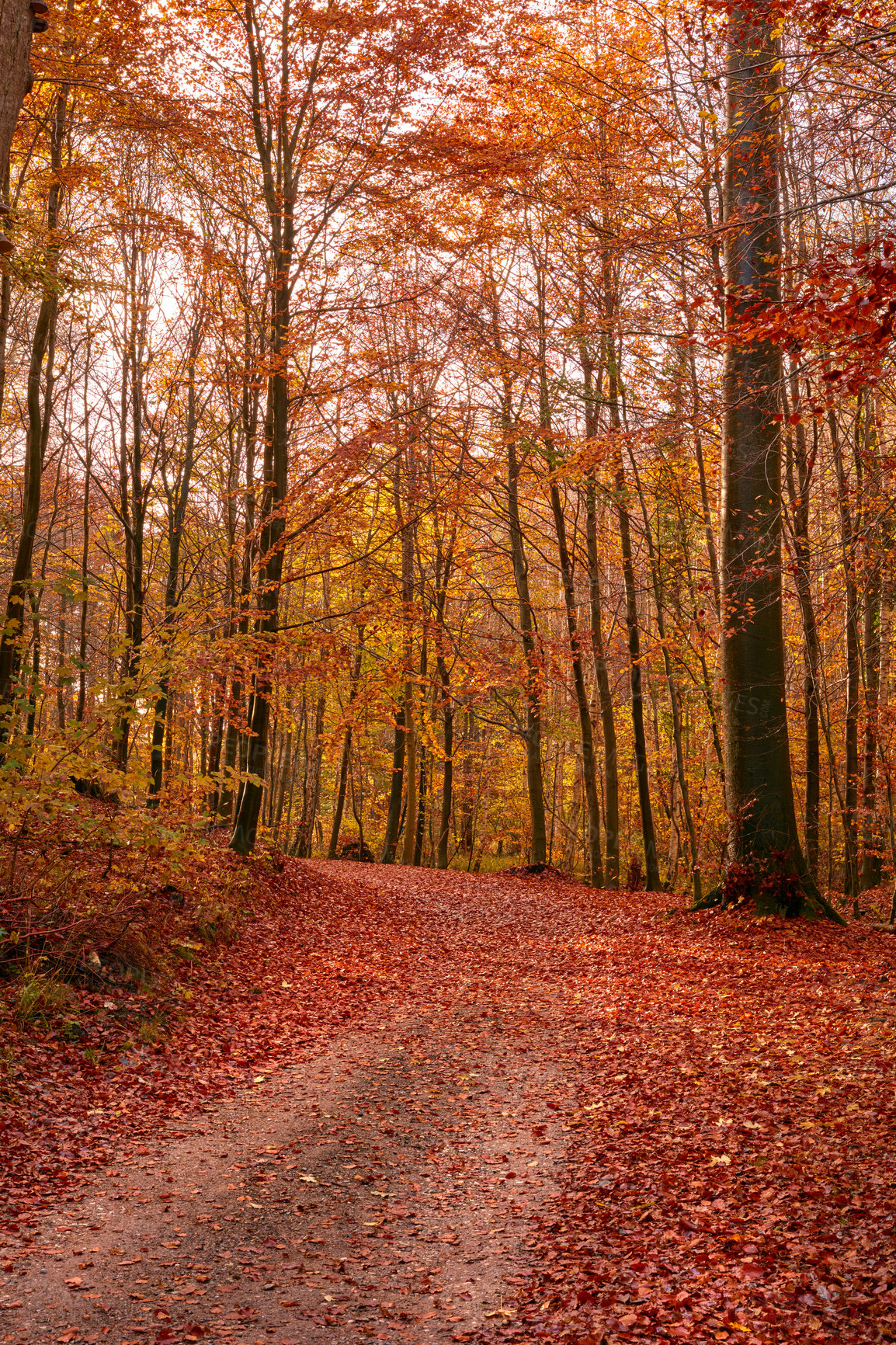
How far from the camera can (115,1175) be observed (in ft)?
16.3

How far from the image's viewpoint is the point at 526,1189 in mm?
4992

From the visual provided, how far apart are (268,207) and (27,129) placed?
3.98 m

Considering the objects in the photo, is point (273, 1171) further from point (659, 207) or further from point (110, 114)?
point (110, 114)

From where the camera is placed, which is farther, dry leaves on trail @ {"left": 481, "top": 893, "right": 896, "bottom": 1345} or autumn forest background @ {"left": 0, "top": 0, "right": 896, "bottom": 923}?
autumn forest background @ {"left": 0, "top": 0, "right": 896, "bottom": 923}

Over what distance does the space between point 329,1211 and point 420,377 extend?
18.9 metres

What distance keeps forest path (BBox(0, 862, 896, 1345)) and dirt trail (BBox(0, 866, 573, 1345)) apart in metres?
0.01

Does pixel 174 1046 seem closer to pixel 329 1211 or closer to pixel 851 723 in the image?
pixel 329 1211

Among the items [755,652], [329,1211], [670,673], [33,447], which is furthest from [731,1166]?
[670,673]

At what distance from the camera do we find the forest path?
3.71m

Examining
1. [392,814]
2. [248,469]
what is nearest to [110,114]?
[248,469]

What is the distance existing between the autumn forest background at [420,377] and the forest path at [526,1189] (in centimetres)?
324

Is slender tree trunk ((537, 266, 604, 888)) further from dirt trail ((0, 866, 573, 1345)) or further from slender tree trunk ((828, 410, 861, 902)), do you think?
dirt trail ((0, 866, 573, 1345))

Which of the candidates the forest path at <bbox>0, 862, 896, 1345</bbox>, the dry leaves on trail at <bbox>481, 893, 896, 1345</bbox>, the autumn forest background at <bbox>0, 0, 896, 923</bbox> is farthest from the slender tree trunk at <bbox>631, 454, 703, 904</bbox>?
the forest path at <bbox>0, 862, 896, 1345</bbox>

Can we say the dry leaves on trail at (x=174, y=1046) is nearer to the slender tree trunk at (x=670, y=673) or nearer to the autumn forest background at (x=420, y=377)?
the autumn forest background at (x=420, y=377)
